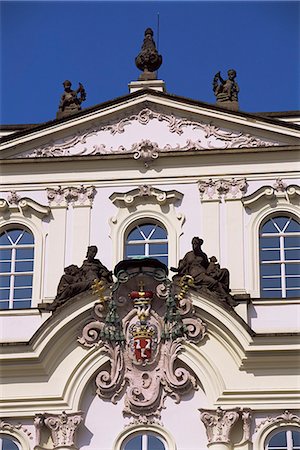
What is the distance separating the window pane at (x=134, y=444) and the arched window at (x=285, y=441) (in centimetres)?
205

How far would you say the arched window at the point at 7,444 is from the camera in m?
24.5

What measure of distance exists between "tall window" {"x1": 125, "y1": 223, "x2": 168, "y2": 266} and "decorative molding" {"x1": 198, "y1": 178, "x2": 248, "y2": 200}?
993 mm

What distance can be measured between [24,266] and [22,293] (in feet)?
1.76

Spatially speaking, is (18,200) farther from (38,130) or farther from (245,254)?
(245,254)

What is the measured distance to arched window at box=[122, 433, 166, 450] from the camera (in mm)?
24250

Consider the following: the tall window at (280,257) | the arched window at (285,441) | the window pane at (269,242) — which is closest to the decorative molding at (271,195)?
the tall window at (280,257)

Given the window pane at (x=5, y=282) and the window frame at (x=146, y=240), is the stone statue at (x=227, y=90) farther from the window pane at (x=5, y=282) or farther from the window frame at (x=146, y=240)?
the window pane at (x=5, y=282)

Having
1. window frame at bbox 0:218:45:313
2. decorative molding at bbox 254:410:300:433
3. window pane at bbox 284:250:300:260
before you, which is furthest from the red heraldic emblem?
window pane at bbox 284:250:300:260

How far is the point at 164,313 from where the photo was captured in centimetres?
2495

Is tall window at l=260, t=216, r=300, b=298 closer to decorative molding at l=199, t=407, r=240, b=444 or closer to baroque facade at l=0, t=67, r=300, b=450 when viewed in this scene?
baroque facade at l=0, t=67, r=300, b=450

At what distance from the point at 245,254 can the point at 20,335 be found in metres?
4.04

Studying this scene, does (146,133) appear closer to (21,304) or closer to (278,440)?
(21,304)

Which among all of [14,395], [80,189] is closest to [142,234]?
[80,189]

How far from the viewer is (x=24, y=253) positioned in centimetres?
2642
